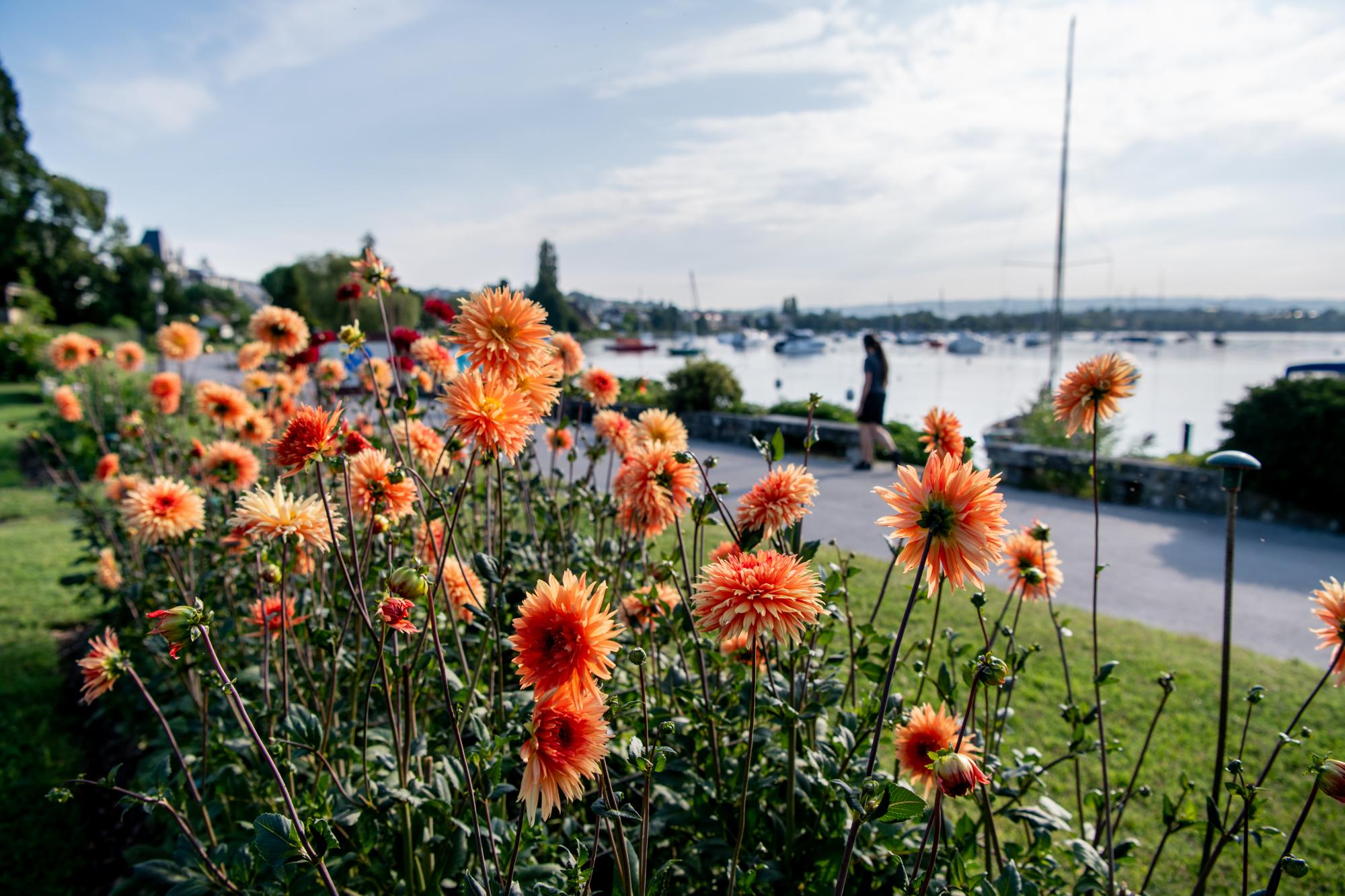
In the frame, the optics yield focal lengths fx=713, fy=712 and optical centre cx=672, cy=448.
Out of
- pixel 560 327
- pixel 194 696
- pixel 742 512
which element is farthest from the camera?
pixel 560 327

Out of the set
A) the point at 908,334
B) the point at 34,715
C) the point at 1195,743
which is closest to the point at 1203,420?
the point at 1195,743

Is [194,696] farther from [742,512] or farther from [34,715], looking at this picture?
[34,715]

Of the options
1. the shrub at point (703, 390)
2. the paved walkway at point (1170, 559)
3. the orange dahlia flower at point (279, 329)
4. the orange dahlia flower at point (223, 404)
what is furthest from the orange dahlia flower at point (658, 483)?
the shrub at point (703, 390)

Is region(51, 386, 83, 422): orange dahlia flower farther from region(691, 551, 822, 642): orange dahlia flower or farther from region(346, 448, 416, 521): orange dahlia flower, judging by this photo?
region(691, 551, 822, 642): orange dahlia flower

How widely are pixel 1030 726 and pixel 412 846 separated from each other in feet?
9.65

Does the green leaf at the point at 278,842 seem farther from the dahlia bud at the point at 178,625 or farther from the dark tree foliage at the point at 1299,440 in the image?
the dark tree foliage at the point at 1299,440

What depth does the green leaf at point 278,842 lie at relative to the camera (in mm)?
1158

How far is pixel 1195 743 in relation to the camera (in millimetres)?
3357

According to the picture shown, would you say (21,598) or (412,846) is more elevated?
(412,846)

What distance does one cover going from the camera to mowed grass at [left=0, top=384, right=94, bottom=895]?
265cm

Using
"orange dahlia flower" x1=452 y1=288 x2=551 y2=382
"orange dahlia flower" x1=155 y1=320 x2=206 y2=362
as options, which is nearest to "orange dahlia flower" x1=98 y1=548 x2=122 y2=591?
"orange dahlia flower" x1=155 y1=320 x2=206 y2=362

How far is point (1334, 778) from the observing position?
3.73ft

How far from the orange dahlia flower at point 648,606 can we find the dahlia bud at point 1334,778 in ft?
4.03

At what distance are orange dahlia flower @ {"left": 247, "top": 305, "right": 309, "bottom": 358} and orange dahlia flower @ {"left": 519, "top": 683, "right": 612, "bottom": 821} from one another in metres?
2.85
